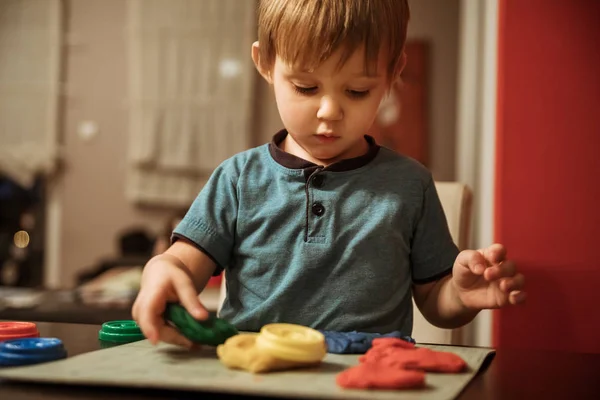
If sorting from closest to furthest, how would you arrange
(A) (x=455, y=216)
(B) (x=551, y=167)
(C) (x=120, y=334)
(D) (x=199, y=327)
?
(D) (x=199, y=327)
(C) (x=120, y=334)
(B) (x=551, y=167)
(A) (x=455, y=216)

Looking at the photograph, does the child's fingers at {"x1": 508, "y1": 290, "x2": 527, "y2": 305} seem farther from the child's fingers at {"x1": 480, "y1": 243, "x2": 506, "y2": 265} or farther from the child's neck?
the child's neck

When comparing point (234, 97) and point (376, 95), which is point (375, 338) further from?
point (234, 97)

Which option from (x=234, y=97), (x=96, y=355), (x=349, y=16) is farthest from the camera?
(x=234, y=97)

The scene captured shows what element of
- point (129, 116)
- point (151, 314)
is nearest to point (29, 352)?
point (151, 314)

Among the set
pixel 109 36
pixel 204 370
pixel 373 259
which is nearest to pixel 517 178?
pixel 373 259

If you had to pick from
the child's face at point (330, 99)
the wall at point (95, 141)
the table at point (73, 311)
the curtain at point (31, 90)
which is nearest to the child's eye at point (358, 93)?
the child's face at point (330, 99)

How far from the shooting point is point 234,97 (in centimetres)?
455

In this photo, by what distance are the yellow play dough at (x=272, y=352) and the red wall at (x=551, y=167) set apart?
1.92 ft

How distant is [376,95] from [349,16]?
0.10 meters

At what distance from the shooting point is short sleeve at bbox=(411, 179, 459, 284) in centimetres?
91

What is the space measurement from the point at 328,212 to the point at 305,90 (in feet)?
0.48

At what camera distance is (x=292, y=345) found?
594 mm

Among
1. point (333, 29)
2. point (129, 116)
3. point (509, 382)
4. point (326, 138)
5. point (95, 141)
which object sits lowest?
point (509, 382)

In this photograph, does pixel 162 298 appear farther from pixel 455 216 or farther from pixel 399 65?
pixel 455 216
